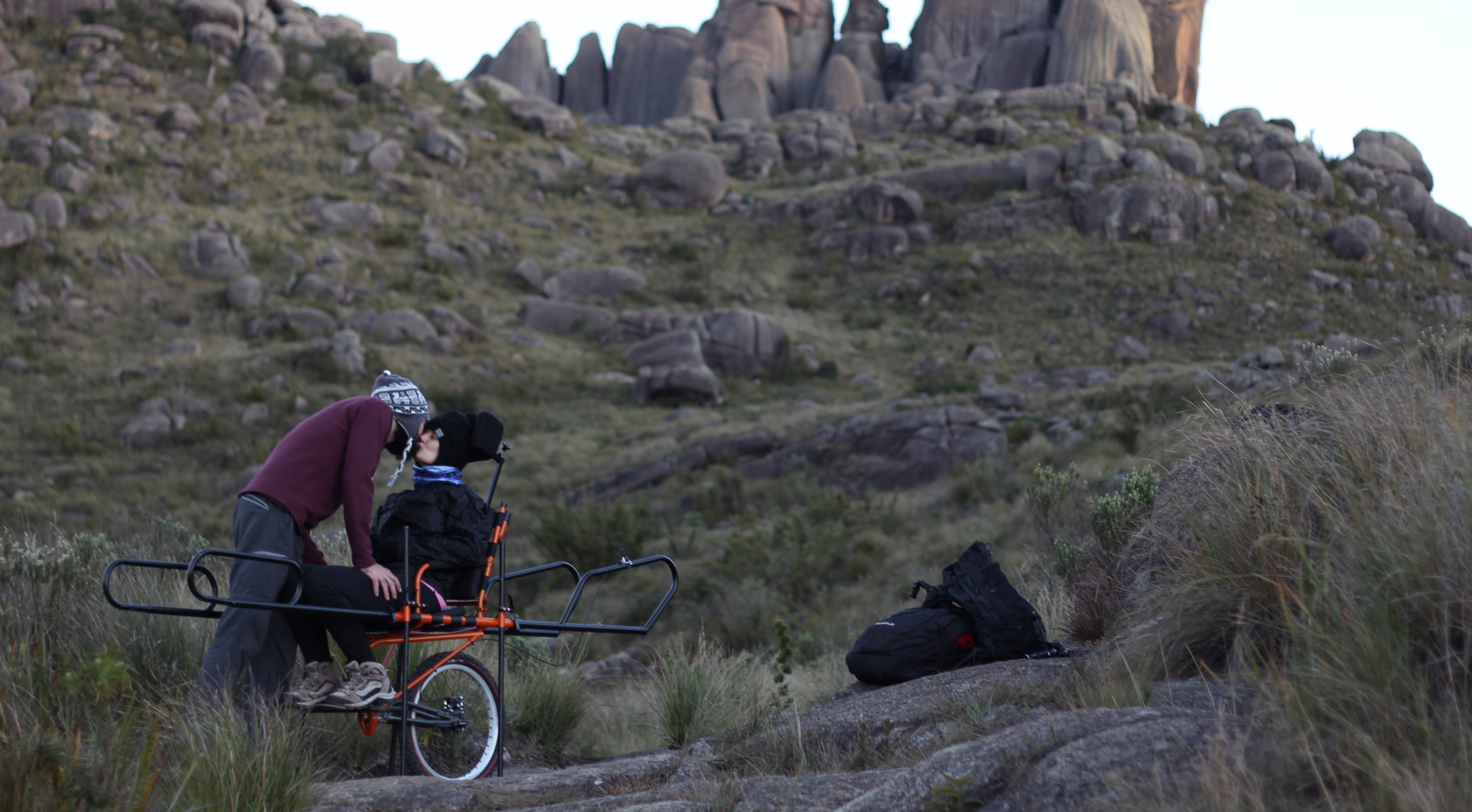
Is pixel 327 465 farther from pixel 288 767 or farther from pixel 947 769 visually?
pixel 947 769

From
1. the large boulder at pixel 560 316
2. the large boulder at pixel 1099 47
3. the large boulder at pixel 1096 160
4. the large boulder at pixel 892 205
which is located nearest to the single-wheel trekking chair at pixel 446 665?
the large boulder at pixel 560 316

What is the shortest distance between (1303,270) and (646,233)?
24.8m

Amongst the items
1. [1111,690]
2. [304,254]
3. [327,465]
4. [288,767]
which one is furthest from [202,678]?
[304,254]

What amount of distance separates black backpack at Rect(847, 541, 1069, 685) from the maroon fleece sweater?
2756 mm

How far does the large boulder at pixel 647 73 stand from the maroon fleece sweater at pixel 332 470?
60998mm

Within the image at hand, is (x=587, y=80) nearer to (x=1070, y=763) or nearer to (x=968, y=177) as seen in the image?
(x=968, y=177)

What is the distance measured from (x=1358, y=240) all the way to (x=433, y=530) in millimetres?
39016

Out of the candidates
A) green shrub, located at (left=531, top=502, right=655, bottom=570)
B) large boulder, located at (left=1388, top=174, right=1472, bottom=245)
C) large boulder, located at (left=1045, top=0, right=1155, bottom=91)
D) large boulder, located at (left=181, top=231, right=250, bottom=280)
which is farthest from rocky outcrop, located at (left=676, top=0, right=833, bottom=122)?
green shrub, located at (left=531, top=502, right=655, bottom=570)

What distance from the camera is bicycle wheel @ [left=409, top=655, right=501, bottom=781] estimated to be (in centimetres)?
414

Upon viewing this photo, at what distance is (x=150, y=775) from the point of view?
2.98 meters

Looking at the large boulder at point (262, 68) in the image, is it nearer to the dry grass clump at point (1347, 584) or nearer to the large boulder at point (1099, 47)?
the large boulder at point (1099, 47)

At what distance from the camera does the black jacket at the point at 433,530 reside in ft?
14.4

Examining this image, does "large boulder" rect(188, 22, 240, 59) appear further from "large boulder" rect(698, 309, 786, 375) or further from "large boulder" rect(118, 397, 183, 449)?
"large boulder" rect(698, 309, 786, 375)

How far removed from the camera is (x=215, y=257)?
27672 mm
